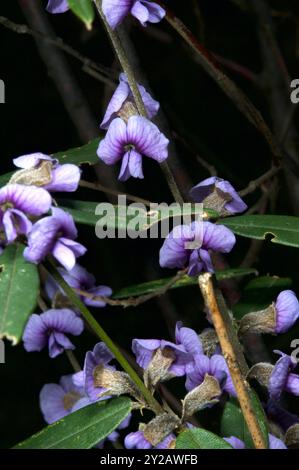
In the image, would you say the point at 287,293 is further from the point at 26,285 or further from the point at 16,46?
the point at 16,46

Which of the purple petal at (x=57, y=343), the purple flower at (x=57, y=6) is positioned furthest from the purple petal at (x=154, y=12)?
the purple petal at (x=57, y=343)

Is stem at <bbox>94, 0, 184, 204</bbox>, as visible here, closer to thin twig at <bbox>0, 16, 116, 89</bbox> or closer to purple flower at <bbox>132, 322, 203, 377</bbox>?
purple flower at <bbox>132, 322, 203, 377</bbox>

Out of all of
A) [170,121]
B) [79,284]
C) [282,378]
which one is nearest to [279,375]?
[282,378]

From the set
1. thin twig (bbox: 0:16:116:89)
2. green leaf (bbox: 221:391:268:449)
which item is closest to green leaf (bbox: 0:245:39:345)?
green leaf (bbox: 221:391:268:449)

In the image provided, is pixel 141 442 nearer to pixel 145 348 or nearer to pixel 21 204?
pixel 145 348

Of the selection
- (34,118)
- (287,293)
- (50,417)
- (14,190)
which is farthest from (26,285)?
(34,118)

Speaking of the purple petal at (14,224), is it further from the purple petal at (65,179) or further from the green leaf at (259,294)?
the green leaf at (259,294)
